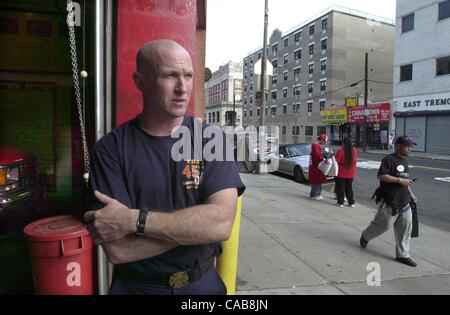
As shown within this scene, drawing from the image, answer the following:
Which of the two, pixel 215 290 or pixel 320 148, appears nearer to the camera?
pixel 215 290

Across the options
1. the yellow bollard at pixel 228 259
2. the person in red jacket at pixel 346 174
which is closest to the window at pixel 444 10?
the person in red jacket at pixel 346 174

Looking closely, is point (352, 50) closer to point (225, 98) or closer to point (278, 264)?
point (225, 98)

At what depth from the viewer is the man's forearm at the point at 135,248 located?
1.78 meters

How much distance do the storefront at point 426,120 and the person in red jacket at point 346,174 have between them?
22821 millimetres

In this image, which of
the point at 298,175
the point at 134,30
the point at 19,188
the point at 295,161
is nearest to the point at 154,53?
the point at 134,30

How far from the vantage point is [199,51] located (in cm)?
464

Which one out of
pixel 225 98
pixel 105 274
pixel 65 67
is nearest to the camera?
pixel 105 274

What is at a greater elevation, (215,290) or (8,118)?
(8,118)

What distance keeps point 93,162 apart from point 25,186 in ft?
10.4

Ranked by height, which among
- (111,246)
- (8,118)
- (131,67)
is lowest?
(111,246)

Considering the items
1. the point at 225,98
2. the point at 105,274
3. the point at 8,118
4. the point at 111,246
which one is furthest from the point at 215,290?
the point at 225,98

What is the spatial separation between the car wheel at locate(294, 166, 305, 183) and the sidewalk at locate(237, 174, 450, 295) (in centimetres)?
492

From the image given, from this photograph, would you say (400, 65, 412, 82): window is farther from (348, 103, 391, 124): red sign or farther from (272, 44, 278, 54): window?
(272, 44, 278, 54): window
